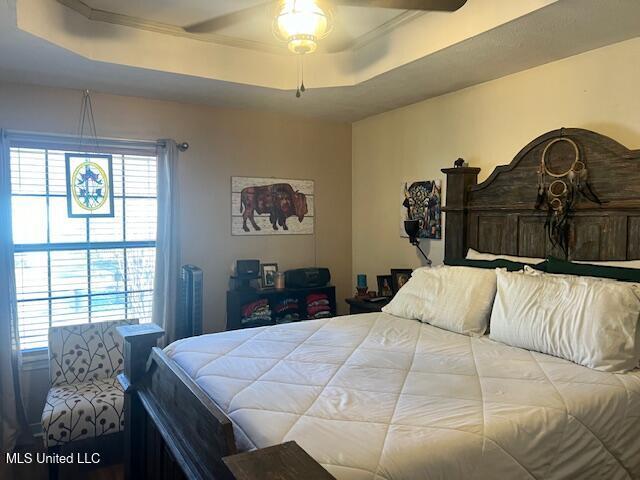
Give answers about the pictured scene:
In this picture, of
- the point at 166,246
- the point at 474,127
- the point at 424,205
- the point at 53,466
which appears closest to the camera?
the point at 53,466

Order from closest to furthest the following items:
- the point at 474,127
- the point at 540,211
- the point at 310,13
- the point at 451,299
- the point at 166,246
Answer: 1. the point at 310,13
2. the point at 451,299
3. the point at 540,211
4. the point at 474,127
5. the point at 166,246

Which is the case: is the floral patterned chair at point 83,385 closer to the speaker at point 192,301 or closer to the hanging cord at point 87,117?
the speaker at point 192,301

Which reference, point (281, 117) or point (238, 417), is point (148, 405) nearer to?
point (238, 417)

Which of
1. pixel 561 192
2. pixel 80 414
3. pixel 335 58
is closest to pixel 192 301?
pixel 80 414

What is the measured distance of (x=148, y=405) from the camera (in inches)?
83.3

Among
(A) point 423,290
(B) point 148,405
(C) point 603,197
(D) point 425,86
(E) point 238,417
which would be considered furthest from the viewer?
(D) point 425,86

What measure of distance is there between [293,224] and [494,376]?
2.64 metres

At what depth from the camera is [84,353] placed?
9.96 feet

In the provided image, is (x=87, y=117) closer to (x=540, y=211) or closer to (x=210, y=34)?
(x=210, y=34)

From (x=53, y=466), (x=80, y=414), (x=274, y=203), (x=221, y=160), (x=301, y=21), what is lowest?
(x=53, y=466)

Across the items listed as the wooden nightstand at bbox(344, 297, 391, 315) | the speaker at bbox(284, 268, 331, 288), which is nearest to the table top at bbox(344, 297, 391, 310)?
the wooden nightstand at bbox(344, 297, 391, 315)

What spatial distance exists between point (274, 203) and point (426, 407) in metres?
2.82

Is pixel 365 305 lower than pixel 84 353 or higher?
higher

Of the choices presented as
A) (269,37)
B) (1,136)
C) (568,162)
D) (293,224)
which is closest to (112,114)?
(1,136)
